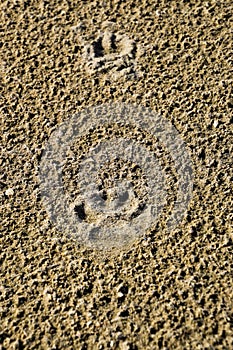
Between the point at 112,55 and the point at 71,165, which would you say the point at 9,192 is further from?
the point at 112,55

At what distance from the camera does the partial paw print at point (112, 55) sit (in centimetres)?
143

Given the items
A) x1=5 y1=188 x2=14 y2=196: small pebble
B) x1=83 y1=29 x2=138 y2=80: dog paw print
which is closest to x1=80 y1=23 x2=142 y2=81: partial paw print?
x1=83 y1=29 x2=138 y2=80: dog paw print

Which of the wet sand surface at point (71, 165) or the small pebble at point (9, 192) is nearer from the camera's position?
the wet sand surface at point (71, 165)

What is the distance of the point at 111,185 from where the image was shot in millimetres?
1295

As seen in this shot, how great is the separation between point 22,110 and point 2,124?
0.05m

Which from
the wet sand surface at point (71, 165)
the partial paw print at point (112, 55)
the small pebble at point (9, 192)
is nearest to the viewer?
the wet sand surface at point (71, 165)

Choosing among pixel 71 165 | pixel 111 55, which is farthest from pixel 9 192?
pixel 111 55

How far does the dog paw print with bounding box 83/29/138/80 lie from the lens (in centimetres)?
143

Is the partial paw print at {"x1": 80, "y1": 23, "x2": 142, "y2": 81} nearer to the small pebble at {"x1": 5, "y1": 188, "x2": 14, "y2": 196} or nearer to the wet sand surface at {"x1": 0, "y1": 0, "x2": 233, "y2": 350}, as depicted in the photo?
the wet sand surface at {"x1": 0, "y1": 0, "x2": 233, "y2": 350}

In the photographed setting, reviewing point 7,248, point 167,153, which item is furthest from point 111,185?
point 7,248

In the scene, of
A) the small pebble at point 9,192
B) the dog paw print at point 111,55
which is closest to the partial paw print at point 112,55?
the dog paw print at point 111,55

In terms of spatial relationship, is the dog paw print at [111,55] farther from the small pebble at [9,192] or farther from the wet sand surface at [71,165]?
the small pebble at [9,192]

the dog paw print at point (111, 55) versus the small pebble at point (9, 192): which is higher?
the dog paw print at point (111, 55)

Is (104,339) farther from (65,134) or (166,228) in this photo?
(65,134)
